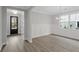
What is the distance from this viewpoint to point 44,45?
2102 mm

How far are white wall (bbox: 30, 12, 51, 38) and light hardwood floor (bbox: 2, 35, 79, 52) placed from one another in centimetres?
15

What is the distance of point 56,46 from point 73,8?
1066 millimetres

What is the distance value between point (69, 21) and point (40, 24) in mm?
813

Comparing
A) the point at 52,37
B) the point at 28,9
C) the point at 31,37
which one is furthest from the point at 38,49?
the point at 28,9

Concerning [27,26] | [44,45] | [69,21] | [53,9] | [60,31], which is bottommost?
[44,45]

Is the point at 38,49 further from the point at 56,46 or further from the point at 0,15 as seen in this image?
the point at 0,15

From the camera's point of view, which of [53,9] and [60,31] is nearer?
[53,9]

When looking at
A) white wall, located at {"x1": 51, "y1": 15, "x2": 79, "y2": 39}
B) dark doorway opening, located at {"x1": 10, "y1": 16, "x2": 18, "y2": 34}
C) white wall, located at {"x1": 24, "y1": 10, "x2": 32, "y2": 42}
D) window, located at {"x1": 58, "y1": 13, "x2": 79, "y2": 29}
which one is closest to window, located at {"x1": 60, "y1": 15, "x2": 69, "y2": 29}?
window, located at {"x1": 58, "y1": 13, "x2": 79, "y2": 29}

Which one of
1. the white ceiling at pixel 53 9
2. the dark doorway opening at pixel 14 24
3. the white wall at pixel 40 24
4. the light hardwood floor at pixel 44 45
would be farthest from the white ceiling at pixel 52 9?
the light hardwood floor at pixel 44 45

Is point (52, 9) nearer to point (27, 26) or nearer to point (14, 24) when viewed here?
point (27, 26)

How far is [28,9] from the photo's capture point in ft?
6.68

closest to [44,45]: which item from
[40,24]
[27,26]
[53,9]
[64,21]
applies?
[40,24]

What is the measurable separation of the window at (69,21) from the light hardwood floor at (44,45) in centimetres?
37

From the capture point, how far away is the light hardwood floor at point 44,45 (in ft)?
6.29
